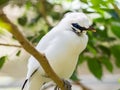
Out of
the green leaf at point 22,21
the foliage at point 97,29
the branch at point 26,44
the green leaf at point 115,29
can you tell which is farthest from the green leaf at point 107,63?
the branch at point 26,44

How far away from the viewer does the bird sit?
729mm

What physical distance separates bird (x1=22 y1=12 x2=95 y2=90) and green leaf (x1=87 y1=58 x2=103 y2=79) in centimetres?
29

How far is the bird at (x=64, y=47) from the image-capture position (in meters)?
0.73

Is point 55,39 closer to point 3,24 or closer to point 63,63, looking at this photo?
point 63,63

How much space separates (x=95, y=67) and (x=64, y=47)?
14.8 inches

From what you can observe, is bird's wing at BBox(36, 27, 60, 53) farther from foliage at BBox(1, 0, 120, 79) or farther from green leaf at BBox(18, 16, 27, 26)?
green leaf at BBox(18, 16, 27, 26)

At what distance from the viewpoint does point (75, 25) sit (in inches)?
28.9

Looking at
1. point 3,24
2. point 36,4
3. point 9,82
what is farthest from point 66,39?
point 9,82

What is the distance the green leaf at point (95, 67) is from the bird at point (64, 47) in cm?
29

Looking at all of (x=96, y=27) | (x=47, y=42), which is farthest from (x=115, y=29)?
(x=47, y=42)

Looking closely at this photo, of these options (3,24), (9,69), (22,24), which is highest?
(3,24)

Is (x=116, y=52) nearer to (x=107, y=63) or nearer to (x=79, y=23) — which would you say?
(x=107, y=63)

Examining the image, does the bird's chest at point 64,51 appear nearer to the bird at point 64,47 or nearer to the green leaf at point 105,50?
the bird at point 64,47

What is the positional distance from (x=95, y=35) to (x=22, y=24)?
293mm
